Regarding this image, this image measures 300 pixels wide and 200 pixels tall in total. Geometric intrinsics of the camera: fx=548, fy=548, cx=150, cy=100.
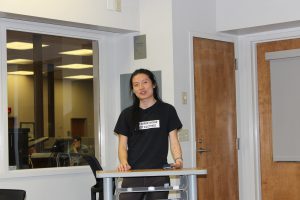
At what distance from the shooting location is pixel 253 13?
5.84 m

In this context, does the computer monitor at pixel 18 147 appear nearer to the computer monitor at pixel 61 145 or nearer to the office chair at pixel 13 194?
the computer monitor at pixel 61 145

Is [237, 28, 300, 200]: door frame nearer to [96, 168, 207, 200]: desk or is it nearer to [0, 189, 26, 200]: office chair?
[96, 168, 207, 200]: desk

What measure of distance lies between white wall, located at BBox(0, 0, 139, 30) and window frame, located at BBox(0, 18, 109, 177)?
303 mm

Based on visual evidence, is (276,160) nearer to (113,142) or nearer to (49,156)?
(113,142)

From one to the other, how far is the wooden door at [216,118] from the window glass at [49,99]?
117 cm

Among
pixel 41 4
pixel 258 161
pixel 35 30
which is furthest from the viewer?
pixel 258 161

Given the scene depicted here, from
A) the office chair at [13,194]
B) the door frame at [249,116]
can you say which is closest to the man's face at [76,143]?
the door frame at [249,116]

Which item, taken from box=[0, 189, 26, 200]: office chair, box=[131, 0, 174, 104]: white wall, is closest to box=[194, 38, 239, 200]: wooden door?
box=[131, 0, 174, 104]: white wall

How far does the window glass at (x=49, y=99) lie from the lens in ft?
17.0

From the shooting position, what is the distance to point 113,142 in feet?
19.7

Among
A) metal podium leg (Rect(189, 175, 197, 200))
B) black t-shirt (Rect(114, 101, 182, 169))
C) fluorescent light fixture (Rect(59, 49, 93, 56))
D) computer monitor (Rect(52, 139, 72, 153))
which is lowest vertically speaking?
metal podium leg (Rect(189, 175, 197, 200))

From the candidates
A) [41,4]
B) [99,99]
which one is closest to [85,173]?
[99,99]

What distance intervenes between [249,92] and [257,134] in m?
0.49

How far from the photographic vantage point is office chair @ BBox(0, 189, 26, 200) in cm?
326
